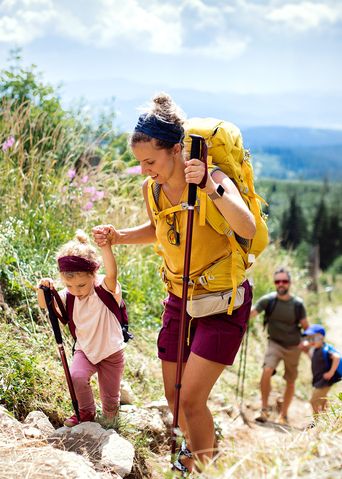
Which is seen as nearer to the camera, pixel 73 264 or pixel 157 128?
pixel 157 128

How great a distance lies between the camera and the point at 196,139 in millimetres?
2975

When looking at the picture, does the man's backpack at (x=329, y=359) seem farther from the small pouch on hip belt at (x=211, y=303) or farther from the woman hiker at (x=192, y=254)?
the small pouch on hip belt at (x=211, y=303)

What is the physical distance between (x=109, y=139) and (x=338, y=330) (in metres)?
10.7

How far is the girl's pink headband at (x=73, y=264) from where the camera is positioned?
3691 mm

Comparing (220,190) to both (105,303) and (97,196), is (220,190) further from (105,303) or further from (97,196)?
(97,196)

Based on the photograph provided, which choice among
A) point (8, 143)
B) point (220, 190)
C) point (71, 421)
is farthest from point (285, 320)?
point (220, 190)

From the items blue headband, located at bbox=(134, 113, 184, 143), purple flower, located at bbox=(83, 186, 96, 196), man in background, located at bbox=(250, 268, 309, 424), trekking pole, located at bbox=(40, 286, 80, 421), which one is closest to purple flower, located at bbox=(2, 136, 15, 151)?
purple flower, located at bbox=(83, 186, 96, 196)

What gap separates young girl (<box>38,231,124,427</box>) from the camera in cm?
373

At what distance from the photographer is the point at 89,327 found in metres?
3.87

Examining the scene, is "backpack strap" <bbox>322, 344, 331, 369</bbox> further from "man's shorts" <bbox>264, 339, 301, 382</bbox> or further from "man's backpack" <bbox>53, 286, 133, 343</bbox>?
"man's backpack" <bbox>53, 286, 133, 343</bbox>

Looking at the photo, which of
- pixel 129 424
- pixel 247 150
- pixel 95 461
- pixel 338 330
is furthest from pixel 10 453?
pixel 338 330

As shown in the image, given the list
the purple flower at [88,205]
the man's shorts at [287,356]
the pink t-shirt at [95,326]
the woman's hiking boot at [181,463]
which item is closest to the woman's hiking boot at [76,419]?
the pink t-shirt at [95,326]

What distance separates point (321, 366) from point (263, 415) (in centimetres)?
95

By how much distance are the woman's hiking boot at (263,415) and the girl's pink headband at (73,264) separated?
3925 millimetres
